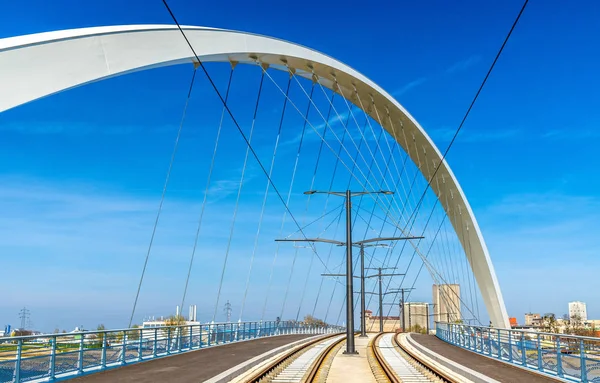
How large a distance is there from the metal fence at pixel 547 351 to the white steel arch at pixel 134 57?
1130 centimetres

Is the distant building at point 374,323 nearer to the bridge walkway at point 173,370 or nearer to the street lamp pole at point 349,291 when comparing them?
the street lamp pole at point 349,291

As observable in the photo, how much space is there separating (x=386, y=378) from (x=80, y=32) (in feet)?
34.0

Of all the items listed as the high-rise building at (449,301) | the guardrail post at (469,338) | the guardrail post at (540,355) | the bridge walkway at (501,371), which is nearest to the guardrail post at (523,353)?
the bridge walkway at (501,371)

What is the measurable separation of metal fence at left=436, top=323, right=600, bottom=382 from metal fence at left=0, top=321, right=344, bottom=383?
9.82m

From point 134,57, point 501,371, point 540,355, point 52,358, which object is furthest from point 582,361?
point 134,57

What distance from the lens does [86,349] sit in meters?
13.4

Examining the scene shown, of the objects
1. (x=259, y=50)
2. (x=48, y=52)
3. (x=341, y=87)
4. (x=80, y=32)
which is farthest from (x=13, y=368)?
(x=341, y=87)

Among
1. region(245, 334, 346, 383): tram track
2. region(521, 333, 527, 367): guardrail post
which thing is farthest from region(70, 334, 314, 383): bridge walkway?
region(521, 333, 527, 367): guardrail post

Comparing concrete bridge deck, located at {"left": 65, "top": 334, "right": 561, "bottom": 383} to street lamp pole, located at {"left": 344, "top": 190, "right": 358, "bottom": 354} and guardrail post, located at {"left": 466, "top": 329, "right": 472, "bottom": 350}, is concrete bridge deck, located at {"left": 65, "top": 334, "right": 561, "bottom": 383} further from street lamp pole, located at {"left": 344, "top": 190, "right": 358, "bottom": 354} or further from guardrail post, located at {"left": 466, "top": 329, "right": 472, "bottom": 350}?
guardrail post, located at {"left": 466, "top": 329, "right": 472, "bottom": 350}

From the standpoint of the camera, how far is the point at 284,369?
16969 millimetres

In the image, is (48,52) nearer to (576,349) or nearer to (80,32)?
(80,32)

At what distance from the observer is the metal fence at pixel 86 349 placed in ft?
35.6

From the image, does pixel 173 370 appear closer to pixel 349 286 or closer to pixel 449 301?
pixel 349 286

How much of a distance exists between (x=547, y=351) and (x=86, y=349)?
33.8 ft
